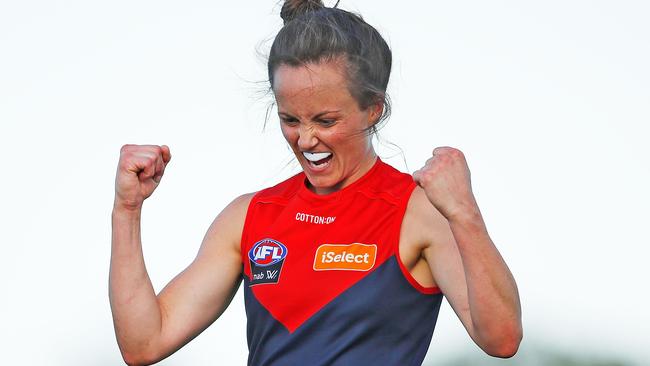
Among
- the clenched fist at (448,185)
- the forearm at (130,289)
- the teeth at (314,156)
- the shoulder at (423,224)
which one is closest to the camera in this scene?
the clenched fist at (448,185)

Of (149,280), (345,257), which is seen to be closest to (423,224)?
(345,257)

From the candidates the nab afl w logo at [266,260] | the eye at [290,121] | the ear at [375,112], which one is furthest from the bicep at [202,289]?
the ear at [375,112]

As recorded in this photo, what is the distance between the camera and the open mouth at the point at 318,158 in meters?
3.49

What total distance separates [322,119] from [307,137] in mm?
64

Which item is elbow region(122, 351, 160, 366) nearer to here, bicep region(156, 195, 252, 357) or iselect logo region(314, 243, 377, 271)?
bicep region(156, 195, 252, 357)

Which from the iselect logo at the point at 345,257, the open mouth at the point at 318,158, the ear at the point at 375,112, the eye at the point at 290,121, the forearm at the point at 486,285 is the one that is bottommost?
the forearm at the point at 486,285

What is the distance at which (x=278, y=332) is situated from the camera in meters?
3.49

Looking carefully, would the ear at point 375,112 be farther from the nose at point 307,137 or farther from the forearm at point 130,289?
the forearm at point 130,289

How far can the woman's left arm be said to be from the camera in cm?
306

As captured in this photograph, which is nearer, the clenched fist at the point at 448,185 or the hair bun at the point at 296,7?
the clenched fist at the point at 448,185

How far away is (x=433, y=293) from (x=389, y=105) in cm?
56

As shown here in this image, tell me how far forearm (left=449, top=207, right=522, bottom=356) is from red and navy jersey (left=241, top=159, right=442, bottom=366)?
293 mm

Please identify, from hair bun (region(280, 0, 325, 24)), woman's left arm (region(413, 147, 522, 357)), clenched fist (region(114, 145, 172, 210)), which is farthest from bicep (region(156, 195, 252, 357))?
woman's left arm (region(413, 147, 522, 357))

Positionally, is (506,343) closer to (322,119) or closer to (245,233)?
(322,119)
